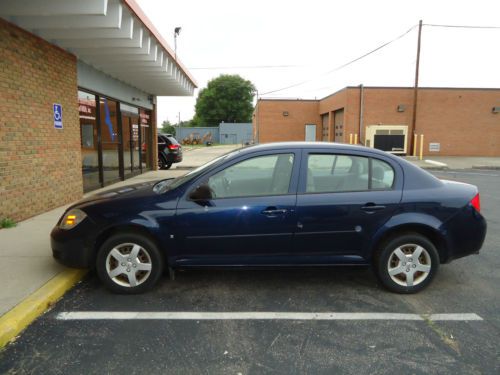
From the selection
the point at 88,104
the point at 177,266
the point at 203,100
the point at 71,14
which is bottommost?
the point at 177,266

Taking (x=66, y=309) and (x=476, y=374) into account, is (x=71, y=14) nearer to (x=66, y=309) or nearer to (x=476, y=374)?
(x=66, y=309)

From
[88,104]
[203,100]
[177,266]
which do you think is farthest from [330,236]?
[203,100]

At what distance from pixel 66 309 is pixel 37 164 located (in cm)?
431

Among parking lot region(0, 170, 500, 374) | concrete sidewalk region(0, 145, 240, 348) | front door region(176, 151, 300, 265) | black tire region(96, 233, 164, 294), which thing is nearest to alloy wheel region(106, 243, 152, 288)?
black tire region(96, 233, 164, 294)

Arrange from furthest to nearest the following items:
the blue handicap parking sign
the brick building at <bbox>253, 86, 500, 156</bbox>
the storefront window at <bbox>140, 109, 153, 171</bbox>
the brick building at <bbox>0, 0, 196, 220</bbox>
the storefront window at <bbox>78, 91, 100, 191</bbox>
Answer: the brick building at <bbox>253, 86, 500, 156</bbox>
the storefront window at <bbox>140, 109, 153, 171</bbox>
the storefront window at <bbox>78, 91, 100, 191</bbox>
the blue handicap parking sign
the brick building at <bbox>0, 0, 196, 220</bbox>

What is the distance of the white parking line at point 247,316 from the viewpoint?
3.55 m

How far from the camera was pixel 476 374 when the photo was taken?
8.92 feet

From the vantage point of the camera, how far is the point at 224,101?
84.1m

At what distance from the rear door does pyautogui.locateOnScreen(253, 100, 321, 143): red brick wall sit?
29.8 metres

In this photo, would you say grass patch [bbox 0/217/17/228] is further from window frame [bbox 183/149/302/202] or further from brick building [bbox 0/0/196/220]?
window frame [bbox 183/149/302/202]

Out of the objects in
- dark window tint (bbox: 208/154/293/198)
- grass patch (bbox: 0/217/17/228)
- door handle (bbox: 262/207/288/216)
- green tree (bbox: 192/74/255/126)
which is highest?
green tree (bbox: 192/74/255/126)

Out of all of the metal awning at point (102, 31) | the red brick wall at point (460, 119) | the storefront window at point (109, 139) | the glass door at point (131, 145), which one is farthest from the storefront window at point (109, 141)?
the red brick wall at point (460, 119)

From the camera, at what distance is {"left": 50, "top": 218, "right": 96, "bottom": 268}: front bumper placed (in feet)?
13.1

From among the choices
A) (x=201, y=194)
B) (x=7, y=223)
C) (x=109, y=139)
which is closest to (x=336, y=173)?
(x=201, y=194)
